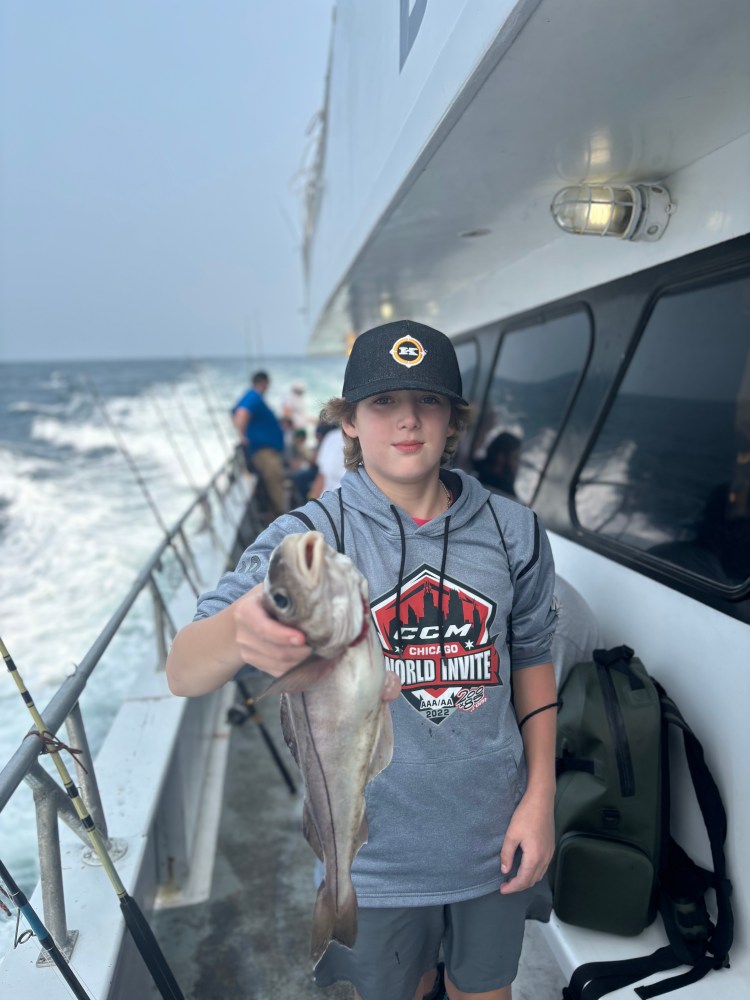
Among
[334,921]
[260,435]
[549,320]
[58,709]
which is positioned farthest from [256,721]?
[260,435]

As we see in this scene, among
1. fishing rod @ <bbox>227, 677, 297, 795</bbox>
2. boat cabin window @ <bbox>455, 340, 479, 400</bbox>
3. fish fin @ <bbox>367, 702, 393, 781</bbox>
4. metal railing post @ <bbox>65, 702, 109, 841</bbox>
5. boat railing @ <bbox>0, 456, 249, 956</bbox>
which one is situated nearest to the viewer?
fish fin @ <bbox>367, 702, 393, 781</bbox>

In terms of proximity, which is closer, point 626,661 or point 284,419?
point 626,661

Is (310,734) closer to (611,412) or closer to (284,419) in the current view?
(611,412)

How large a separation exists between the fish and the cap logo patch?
520 millimetres

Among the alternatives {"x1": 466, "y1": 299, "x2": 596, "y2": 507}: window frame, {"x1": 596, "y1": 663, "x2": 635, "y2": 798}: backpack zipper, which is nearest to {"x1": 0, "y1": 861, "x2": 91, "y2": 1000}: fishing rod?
{"x1": 596, "y1": 663, "x2": 635, "y2": 798}: backpack zipper

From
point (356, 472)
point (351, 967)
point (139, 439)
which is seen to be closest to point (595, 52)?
point (356, 472)

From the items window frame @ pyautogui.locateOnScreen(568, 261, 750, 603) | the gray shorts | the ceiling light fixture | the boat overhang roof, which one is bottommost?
the gray shorts

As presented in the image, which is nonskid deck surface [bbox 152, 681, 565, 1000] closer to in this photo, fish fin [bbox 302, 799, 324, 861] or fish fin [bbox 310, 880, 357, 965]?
fish fin [bbox 310, 880, 357, 965]

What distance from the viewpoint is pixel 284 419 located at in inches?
643

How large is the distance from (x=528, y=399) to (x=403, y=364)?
10.4 ft

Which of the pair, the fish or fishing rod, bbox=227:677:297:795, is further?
fishing rod, bbox=227:677:297:795

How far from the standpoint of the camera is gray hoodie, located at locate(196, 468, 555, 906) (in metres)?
1.47

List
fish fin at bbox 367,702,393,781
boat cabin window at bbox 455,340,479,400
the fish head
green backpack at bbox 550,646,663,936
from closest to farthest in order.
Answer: the fish head < fish fin at bbox 367,702,393,781 < green backpack at bbox 550,646,663,936 < boat cabin window at bbox 455,340,479,400

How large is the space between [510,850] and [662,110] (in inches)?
81.2
